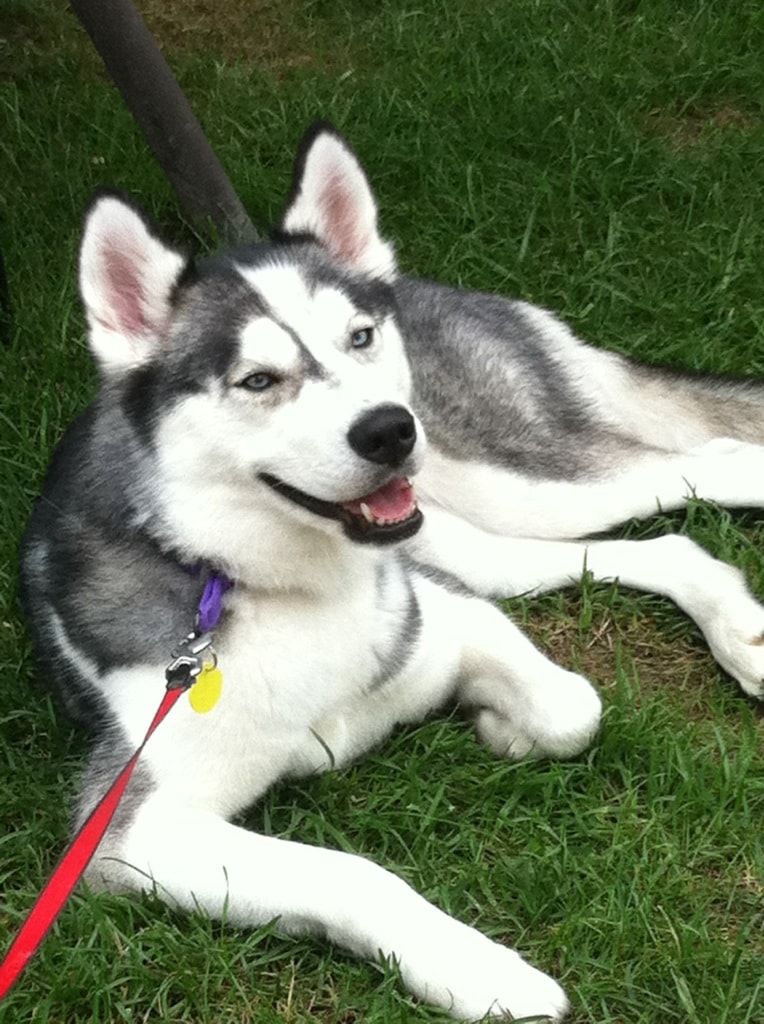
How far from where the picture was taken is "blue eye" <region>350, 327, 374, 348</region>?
2.86 m

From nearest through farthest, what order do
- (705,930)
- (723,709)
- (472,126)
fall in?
(705,930), (723,709), (472,126)

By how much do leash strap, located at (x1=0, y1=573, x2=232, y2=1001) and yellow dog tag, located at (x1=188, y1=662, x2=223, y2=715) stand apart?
0.07 ft

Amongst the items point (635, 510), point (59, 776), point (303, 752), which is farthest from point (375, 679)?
point (635, 510)

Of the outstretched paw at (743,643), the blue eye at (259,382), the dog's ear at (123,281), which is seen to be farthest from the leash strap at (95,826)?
the outstretched paw at (743,643)

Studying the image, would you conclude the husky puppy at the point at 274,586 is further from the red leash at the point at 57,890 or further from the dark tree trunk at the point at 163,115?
the dark tree trunk at the point at 163,115

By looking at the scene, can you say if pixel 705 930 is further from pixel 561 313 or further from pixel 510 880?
pixel 561 313

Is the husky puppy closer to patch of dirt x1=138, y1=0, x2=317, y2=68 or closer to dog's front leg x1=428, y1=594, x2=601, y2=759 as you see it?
dog's front leg x1=428, y1=594, x2=601, y2=759

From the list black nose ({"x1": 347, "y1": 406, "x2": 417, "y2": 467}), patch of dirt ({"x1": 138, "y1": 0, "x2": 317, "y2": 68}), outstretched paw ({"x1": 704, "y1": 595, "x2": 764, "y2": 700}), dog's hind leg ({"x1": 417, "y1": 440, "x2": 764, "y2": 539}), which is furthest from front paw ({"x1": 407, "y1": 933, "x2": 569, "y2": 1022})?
patch of dirt ({"x1": 138, "y1": 0, "x2": 317, "y2": 68})

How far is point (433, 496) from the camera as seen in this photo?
3904 millimetres

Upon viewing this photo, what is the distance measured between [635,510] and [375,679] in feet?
4.03

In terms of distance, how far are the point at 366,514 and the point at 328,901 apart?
2.67 feet

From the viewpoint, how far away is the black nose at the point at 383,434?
102 inches

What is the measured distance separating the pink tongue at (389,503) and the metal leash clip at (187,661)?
446 mm

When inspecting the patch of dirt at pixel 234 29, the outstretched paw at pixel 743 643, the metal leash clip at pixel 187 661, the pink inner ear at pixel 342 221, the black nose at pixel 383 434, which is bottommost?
the outstretched paw at pixel 743 643
